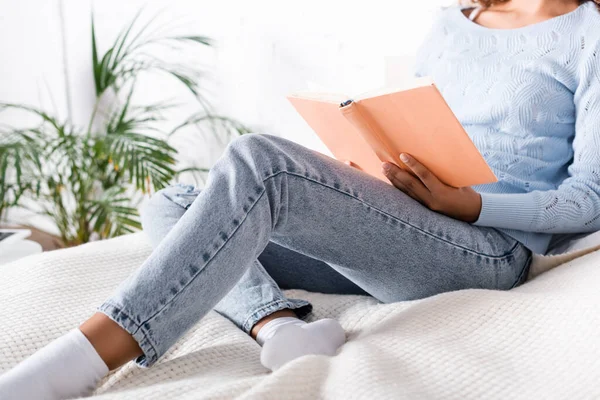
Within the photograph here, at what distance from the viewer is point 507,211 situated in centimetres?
105

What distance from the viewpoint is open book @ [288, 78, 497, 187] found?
885mm

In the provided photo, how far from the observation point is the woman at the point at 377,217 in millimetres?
846

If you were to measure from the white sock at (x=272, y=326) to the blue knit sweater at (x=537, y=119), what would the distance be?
320 mm

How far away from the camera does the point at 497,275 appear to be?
1.09m

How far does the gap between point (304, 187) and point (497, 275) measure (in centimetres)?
36

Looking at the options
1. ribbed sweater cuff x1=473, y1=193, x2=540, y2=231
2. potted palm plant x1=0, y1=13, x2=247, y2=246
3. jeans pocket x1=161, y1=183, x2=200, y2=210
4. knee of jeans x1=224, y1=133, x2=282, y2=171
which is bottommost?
potted palm plant x1=0, y1=13, x2=247, y2=246

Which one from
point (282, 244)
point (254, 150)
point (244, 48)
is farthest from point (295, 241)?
point (244, 48)

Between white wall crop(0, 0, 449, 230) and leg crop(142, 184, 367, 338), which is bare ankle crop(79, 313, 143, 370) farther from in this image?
white wall crop(0, 0, 449, 230)

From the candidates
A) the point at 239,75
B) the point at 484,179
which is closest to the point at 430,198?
the point at 484,179

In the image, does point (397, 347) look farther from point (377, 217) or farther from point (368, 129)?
point (368, 129)

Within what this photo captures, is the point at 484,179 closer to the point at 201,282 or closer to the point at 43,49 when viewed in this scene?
the point at 201,282

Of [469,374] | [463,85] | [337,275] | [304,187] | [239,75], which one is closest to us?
[469,374]

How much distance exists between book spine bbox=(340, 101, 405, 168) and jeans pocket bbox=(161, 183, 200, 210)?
33 cm

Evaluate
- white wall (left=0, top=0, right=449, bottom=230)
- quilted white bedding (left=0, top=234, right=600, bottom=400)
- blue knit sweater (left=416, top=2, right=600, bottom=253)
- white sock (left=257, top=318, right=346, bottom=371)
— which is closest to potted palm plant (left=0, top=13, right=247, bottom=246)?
white wall (left=0, top=0, right=449, bottom=230)
